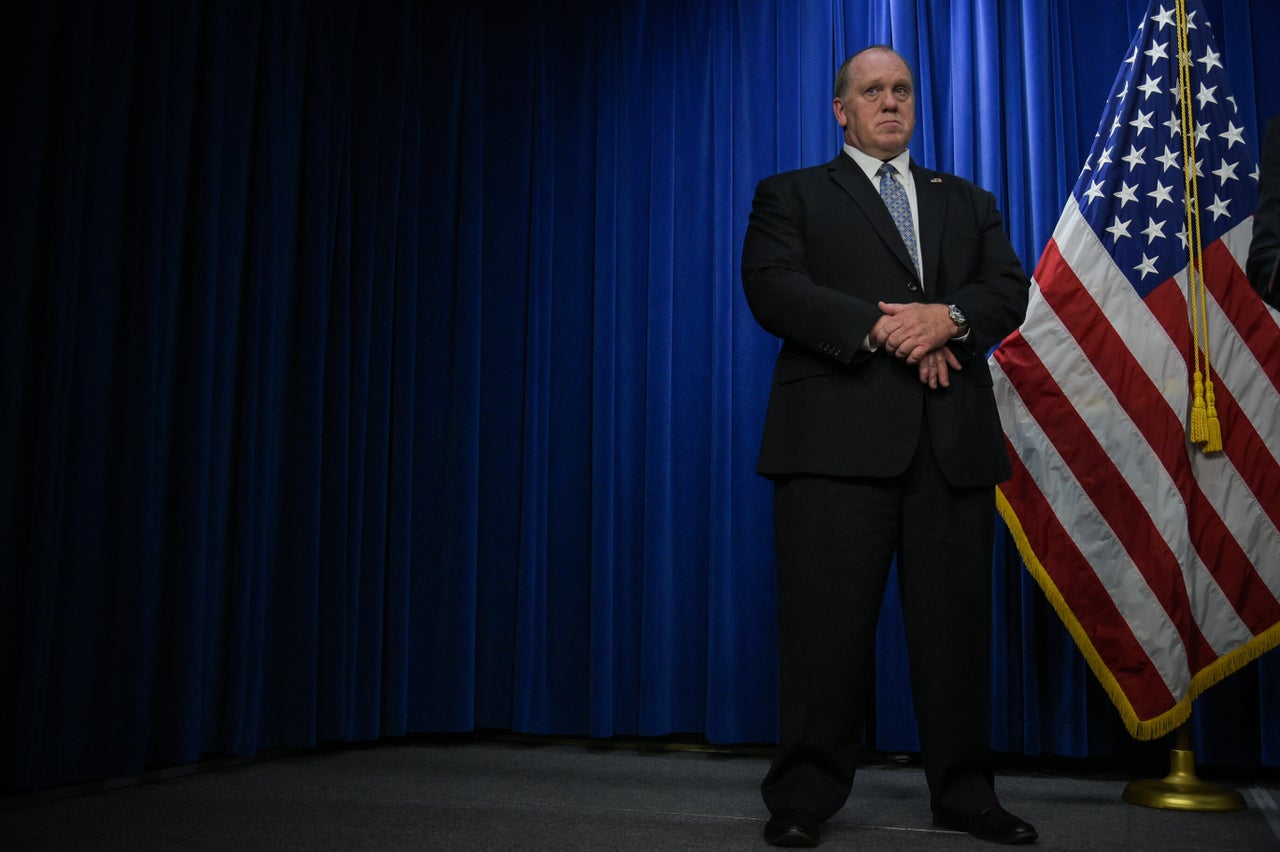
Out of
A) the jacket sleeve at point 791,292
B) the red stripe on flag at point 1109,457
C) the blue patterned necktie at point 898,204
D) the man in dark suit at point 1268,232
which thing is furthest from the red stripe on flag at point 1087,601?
the man in dark suit at point 1268,232

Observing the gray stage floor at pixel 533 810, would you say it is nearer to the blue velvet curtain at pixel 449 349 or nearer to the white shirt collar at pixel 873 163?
the blue velvet curtain at pixel 449 349

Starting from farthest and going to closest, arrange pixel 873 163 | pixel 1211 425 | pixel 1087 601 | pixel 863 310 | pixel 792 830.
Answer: pixel 1087 601
pixel 1211 425
pixel 873 163
pixel 863 310
pixel 792 830

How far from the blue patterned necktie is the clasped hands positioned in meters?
0.21

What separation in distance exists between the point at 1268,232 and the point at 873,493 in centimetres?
84

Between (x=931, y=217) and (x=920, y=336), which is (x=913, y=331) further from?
(x=931, y=217)

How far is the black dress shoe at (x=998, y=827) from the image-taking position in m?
2.10

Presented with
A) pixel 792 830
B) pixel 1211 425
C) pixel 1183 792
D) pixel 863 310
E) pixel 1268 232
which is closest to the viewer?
pixel 1268 232

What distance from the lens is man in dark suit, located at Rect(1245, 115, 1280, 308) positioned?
1.79m

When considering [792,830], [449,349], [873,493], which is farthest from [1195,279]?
[449,349]

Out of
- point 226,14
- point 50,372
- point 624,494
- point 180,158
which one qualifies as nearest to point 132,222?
point 180,158

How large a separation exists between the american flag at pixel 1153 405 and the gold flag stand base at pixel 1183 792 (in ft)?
0.24

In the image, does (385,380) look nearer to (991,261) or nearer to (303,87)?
(303,87)

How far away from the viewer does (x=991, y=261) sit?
2.44m

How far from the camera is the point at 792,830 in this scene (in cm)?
208
